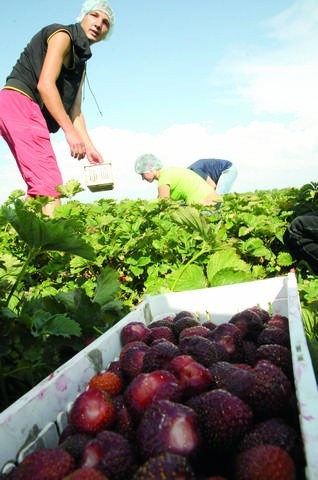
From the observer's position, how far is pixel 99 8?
180 inches

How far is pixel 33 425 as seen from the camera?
1.14m

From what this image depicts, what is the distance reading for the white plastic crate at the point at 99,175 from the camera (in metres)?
5.16

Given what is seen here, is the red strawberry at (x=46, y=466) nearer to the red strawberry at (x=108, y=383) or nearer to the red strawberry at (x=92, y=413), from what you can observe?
the red strawberry at (x=92, y=413)

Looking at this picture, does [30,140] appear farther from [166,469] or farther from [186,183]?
[166,469]

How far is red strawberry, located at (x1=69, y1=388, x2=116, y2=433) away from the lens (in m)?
1.09

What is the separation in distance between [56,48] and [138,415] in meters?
3.86

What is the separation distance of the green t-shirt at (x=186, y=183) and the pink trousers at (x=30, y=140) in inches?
86.4

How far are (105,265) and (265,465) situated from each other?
3.18m

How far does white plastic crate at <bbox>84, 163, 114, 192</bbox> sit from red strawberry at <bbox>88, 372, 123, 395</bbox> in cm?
404

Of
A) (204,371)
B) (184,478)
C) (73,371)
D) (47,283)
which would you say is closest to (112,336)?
(73,371)

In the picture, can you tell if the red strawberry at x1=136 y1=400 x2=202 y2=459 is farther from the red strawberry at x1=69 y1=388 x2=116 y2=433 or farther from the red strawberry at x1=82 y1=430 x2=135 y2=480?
the red strawberry at x1=69 y1=388 x2=116 y2=433

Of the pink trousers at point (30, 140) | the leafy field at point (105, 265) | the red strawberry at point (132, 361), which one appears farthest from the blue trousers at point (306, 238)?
the red strawberry at point (132, 361)

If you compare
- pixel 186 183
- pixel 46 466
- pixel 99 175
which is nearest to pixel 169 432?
pixel 46 466

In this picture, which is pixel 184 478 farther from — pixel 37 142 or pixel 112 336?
pixel 37 142
